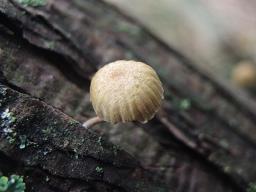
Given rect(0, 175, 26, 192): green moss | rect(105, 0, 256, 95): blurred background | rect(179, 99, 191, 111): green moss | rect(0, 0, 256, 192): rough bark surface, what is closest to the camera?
rect(0, 175, 26, 192): green moss

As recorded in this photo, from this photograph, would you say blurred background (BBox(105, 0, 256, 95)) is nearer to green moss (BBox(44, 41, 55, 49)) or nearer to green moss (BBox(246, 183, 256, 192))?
green moss (BBox(246, 183, 256, 192))

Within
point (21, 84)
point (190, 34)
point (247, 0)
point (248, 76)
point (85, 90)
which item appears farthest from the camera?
point (247, 0)

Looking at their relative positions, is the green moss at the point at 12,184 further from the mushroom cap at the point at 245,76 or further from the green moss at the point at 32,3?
the mushroom cap at the point at 245,76

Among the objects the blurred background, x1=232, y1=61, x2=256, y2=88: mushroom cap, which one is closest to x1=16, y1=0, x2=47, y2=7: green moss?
the blurred background

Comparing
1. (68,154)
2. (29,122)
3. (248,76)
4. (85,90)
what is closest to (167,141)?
(85,90)

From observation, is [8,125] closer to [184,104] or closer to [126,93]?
[126,93]

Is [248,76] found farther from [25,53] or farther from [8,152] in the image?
[8,152]

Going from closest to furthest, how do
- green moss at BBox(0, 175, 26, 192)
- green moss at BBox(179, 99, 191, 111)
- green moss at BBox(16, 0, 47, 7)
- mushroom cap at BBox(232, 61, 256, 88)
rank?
1. green moss at BBox(0, 175, 26, 192)
2. green moss at BBox(16, 0, 47, 7)
3. green moss at BBox(179, 99, 191, 111)
4. mushroom cap at BBox(232, 61, 256, 88)

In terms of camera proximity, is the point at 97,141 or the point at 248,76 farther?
the point at 248,76
